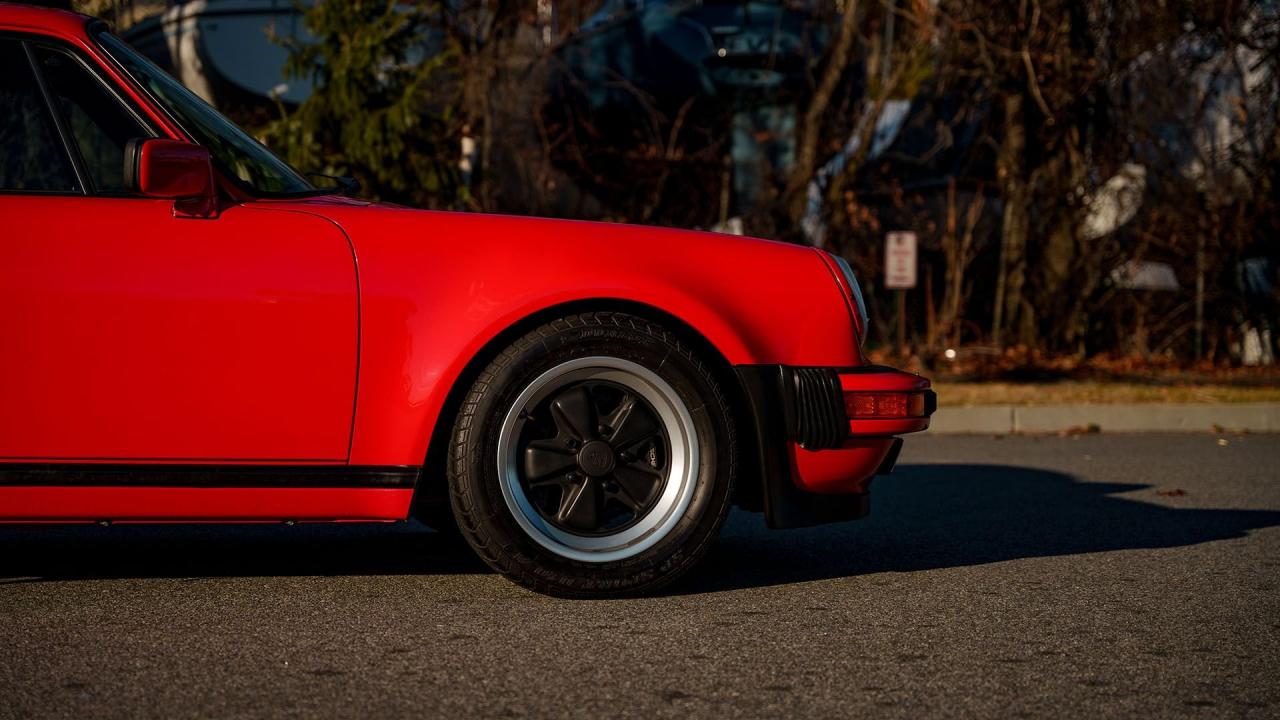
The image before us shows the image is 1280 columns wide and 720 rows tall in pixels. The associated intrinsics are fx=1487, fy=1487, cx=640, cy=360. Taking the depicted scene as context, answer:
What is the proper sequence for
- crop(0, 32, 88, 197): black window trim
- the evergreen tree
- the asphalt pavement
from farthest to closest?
the evergreen tree < crop(0, 32, 88, 197): black window trim < the asphalt pavement

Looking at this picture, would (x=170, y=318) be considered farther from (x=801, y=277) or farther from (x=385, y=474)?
(x=801, y=277)

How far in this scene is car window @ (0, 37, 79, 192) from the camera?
4.12 meters

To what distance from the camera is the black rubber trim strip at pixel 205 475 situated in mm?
4000

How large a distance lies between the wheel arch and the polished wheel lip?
155mm

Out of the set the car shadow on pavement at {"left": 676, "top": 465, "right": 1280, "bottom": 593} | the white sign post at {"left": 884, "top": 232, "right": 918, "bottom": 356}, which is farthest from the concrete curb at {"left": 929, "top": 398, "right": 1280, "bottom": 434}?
the car shadow on pavement at {"left": 676, "top": 465, "right": 1280, "bottom": 593}

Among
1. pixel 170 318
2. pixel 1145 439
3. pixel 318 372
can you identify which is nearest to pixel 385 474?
pixel 318 372

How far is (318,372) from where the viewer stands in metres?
4.09

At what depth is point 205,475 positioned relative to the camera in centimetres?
406

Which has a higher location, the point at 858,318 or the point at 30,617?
the point at 858,318

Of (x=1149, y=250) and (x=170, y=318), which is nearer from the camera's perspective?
(x=170, y=318)

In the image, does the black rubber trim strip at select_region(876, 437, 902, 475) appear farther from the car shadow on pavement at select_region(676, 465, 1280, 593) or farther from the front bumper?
the car shadow on pavement at select_region(676, 465, 1280, 593)

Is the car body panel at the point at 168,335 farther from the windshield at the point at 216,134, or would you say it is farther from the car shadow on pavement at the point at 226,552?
the car shadow on pavement at the point at 226,552

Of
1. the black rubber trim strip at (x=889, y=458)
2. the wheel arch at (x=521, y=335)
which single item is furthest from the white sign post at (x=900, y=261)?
the wheel arch at (x=521, y=335)

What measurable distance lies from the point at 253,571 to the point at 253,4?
1533 cm
